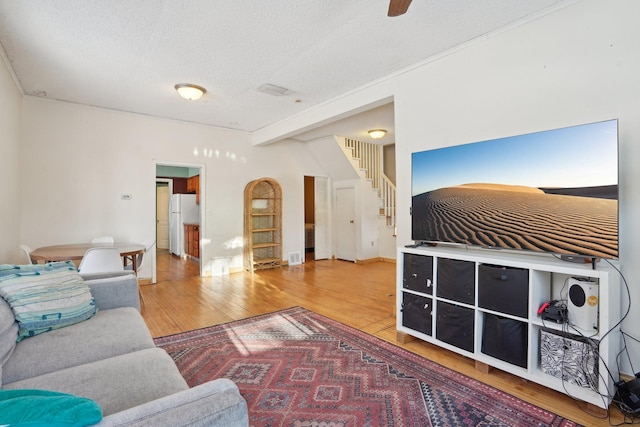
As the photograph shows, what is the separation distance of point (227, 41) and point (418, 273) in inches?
105

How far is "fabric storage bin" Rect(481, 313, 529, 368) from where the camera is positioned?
208cm

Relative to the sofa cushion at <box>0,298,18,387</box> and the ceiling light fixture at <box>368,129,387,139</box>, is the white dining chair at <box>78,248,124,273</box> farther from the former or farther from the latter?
the ceiling light fixture at <box>368,129,387,139</box>

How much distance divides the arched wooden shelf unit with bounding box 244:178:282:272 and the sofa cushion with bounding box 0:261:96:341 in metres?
3.79

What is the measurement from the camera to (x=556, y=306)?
2.02 metres

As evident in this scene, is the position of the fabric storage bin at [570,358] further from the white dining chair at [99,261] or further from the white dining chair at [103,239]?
the white dining chair at [103,239]

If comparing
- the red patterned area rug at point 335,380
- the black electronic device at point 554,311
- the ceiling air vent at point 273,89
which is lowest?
the red patterned area rug at point 335,380

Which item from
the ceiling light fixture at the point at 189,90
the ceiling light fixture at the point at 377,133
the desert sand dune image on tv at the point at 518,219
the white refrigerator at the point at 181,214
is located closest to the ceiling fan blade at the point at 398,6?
the desert sand dune image on tv at the point at 518,219

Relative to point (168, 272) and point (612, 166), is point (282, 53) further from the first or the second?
point (168, 272)

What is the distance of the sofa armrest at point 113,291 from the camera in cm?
230

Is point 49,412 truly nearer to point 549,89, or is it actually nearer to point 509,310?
point 509,310

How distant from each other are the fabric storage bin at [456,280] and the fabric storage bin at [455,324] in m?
0.08

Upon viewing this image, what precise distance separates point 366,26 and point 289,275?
4.15 meters

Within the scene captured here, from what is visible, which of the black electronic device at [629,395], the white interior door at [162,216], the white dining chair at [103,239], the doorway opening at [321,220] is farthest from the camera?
→ the white interior door at [162,216]

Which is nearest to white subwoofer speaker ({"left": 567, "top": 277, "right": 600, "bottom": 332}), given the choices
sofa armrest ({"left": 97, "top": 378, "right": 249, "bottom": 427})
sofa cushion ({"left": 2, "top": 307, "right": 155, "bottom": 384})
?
sofa armrest ({"left": 97, "top": 378, "right": 249, "bottom": 427})
